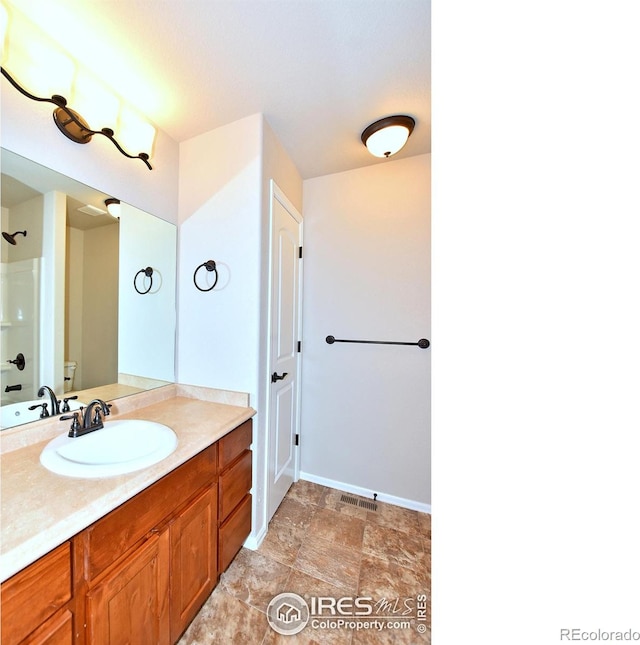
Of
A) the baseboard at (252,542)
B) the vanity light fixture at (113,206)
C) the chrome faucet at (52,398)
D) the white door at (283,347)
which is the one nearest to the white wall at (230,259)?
the baseboard at (252,542)

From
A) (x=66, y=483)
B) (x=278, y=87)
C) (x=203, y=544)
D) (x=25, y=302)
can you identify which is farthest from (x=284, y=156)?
(x=203, y=544)

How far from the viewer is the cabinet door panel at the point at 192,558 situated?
0.95 meters

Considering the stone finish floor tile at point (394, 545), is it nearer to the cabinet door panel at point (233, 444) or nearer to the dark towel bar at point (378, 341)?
the cabinet door panel at point (233, 444)

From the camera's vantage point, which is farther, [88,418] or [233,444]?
[233,444]

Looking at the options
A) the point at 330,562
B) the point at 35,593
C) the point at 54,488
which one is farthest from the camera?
the point at 330,562

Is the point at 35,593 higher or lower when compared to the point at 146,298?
lower

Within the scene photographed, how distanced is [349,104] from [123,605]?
2260 mm

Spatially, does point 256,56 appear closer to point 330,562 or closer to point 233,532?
point 233,532

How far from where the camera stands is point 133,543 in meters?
0.80

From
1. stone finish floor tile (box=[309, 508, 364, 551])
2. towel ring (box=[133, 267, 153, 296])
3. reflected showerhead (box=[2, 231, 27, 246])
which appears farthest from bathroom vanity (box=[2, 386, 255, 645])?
reflected showerhead (box=[2, 231, 27, 246])

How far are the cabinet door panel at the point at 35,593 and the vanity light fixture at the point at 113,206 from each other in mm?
1359

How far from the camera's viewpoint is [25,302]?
99cm

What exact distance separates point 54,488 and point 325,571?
131 centimetres

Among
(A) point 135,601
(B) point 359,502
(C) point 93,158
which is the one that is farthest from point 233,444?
(C) point 93,158
